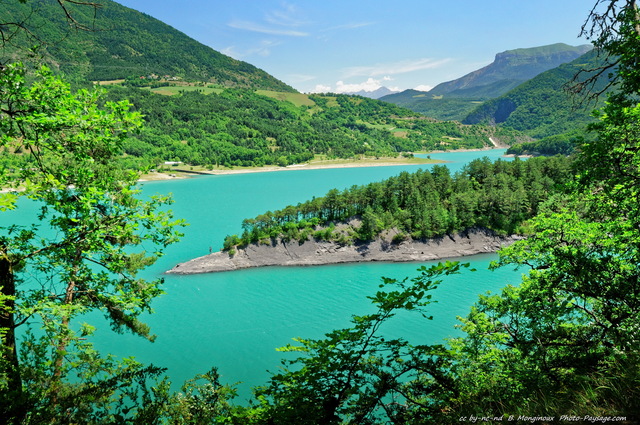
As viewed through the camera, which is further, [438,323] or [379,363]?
[438,323]

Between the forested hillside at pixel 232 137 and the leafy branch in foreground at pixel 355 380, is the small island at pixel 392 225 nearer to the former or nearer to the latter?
the leafy branch in foreground at pixel 355 380

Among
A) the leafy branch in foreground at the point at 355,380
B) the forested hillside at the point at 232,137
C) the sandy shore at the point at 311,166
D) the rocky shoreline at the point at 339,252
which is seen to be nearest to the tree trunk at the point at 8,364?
the leafy branch in foreground at the point at 355,380

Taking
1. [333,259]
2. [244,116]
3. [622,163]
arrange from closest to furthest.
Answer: [622,163]
[333,259]
[244,116]

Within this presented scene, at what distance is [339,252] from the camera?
3828cm

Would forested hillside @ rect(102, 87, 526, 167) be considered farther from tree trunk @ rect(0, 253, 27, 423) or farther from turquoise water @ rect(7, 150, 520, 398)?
tree trunk @ rect(0, 253, 27, 423)

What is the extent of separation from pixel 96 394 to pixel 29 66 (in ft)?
13.8

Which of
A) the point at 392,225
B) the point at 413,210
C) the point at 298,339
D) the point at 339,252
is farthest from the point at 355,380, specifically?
the point at 413,210

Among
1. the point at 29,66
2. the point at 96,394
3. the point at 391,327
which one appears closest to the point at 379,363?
the point at 96,394

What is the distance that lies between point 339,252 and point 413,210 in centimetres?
1125

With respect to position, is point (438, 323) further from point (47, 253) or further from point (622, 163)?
point (47, 253)

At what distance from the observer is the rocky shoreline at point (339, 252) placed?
35.7 m

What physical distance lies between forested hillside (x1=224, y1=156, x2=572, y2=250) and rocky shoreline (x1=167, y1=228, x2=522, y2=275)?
82cm

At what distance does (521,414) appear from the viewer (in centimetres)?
350

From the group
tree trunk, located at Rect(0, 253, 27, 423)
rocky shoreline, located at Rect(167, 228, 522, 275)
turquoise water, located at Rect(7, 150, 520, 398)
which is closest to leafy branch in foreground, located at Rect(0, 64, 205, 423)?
tree trunk, located at Rect(0, 253, 27, 423)
